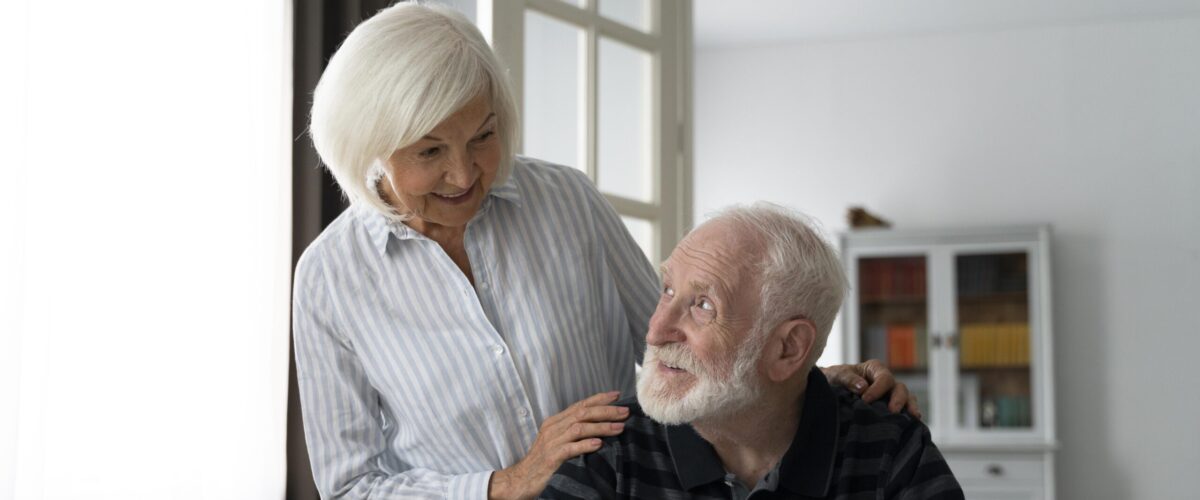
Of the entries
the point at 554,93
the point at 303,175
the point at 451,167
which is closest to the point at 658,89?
the point at 554,93

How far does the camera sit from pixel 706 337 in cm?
172

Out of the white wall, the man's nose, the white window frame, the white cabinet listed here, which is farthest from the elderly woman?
the white wall

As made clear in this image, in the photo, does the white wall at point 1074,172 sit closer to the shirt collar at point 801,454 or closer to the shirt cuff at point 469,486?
the shirt collar at point 801,454

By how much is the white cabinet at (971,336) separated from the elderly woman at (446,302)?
5044mm

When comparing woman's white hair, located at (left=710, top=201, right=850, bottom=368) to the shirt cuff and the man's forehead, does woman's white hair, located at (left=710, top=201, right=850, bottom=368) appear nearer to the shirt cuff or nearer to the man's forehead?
the man's forehead

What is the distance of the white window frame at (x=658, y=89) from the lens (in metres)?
2.75

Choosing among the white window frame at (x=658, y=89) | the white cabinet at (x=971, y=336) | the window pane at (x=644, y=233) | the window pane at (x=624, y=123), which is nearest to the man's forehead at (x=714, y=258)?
the white window frame at (x=658, y=89)

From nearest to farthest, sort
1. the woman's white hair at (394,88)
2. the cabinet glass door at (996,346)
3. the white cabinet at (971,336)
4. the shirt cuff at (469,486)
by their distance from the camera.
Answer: the woman's white hair at (394,88) < the shirt cuff at (469,486) < the white cabinet at (971,336) < the cabinet glass door at (996,346)

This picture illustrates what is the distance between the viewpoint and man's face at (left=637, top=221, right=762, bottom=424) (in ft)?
5.54

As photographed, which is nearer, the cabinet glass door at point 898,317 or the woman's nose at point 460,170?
the woman's nose at point 460,170

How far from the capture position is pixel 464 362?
178cm

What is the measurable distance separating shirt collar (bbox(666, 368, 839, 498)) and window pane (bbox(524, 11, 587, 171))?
125 cm

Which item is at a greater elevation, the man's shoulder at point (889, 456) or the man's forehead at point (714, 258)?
the man's forehead at point (714, 258)

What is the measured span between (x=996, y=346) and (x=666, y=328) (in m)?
5.42
